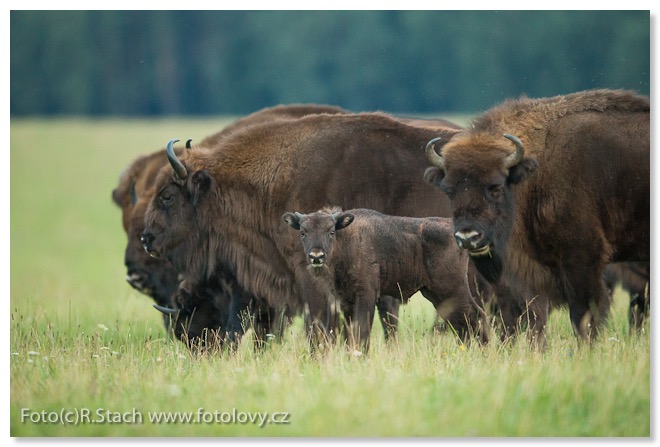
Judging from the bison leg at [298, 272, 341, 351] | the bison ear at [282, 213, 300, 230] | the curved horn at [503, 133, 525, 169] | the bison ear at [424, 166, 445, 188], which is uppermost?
the curved horn at [503, 133, 525, 169]

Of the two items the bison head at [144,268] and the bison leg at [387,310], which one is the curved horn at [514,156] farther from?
the bison head at [144,268]

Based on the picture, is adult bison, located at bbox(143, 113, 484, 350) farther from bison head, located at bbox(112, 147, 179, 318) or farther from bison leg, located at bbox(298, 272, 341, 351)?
bison head, located at bbox(112, 147, 179, 318)

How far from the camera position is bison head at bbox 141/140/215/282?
9.08m

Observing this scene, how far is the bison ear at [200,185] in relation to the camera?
9008 millimetres

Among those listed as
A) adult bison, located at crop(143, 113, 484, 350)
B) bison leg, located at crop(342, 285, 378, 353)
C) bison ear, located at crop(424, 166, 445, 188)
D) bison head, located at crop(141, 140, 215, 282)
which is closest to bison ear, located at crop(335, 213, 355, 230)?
bison leg, located at crop(342, 285, 378, 353)

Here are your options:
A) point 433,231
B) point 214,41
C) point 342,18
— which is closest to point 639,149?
point 433,231

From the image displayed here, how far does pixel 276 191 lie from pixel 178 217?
1000 mm

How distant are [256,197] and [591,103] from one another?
3087mm

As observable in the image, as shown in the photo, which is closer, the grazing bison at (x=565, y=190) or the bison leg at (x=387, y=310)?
the grazing bison at (x=565, y=190)

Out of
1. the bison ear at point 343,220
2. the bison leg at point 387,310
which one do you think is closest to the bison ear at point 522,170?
the bison ear at point 343,220

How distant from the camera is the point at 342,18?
9281 millimetres

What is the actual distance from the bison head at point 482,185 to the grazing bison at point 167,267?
2683 mm

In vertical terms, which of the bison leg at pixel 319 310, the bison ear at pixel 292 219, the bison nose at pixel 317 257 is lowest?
the bison leg at pixel 319 310

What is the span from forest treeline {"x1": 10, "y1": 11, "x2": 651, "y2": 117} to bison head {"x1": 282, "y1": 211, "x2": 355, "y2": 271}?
5.61 feet
